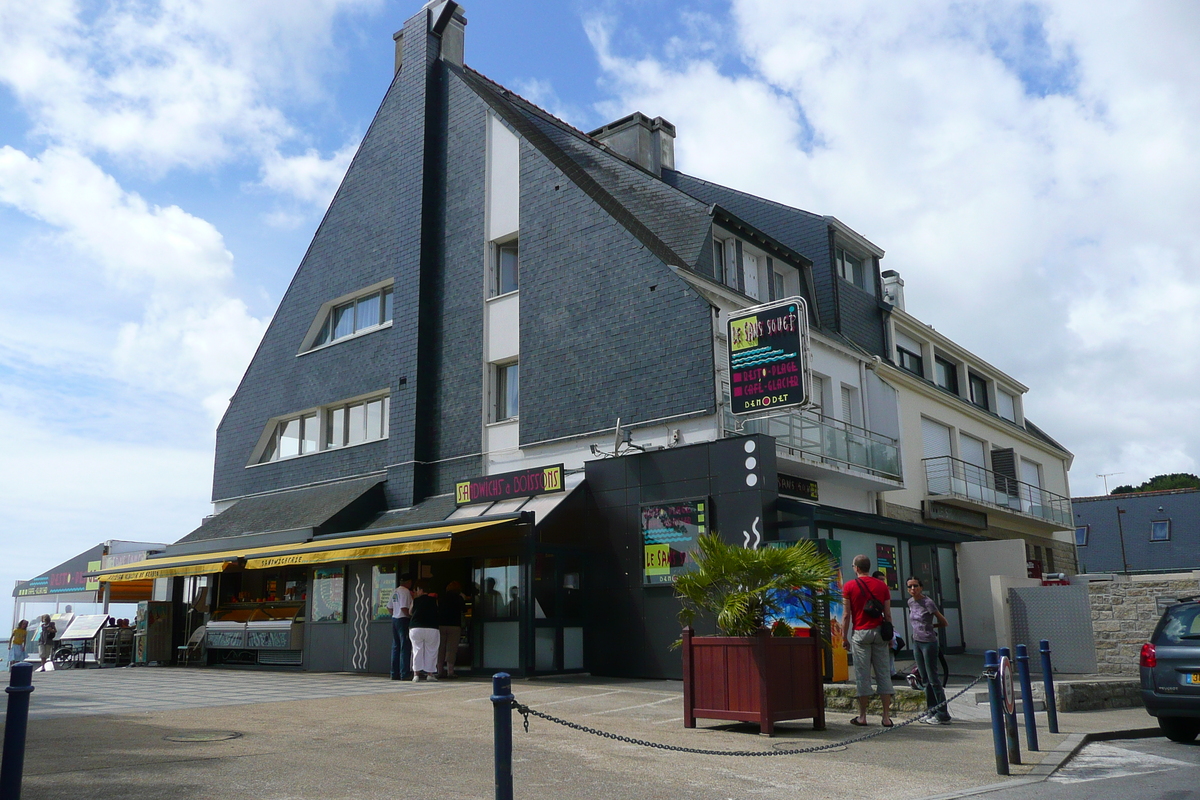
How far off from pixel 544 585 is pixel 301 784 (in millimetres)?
10453

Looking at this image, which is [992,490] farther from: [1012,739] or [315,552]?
[1012,739]

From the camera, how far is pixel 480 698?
12.5 meters

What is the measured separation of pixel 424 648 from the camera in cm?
1548

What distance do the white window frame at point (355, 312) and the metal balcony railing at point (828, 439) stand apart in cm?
957

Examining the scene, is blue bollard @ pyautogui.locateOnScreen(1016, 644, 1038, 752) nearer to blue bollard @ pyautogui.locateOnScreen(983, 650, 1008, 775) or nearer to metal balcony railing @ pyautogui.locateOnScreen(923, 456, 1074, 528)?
blue bollard @ pyautogui.locateOnScreen(983, 650, 1008, 775)

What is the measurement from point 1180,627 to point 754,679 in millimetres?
4311

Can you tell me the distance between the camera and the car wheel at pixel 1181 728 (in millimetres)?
9609

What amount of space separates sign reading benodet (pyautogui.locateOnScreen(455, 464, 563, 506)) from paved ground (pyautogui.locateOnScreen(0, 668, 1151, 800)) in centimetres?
521

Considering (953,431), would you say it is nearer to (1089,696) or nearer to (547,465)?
(547,465)

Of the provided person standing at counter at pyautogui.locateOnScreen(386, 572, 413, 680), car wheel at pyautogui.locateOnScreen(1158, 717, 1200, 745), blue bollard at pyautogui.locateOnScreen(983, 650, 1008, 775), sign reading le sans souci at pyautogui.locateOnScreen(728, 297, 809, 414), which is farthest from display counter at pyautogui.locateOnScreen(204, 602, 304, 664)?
car wheel at pyautogui.locateOnScreen(1158, 717, 1200, 745)

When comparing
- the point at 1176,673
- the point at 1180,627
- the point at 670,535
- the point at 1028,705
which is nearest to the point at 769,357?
the point at 670,535

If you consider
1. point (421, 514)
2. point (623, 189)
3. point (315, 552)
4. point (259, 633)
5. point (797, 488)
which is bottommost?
point (259, 633)

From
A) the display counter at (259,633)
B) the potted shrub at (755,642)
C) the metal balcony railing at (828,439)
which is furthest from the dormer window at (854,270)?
the potted shrub at (755,642)

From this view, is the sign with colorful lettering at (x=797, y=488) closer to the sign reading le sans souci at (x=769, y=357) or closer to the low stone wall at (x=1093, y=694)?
the sign reading le sans souci at (x=769, y=357)
